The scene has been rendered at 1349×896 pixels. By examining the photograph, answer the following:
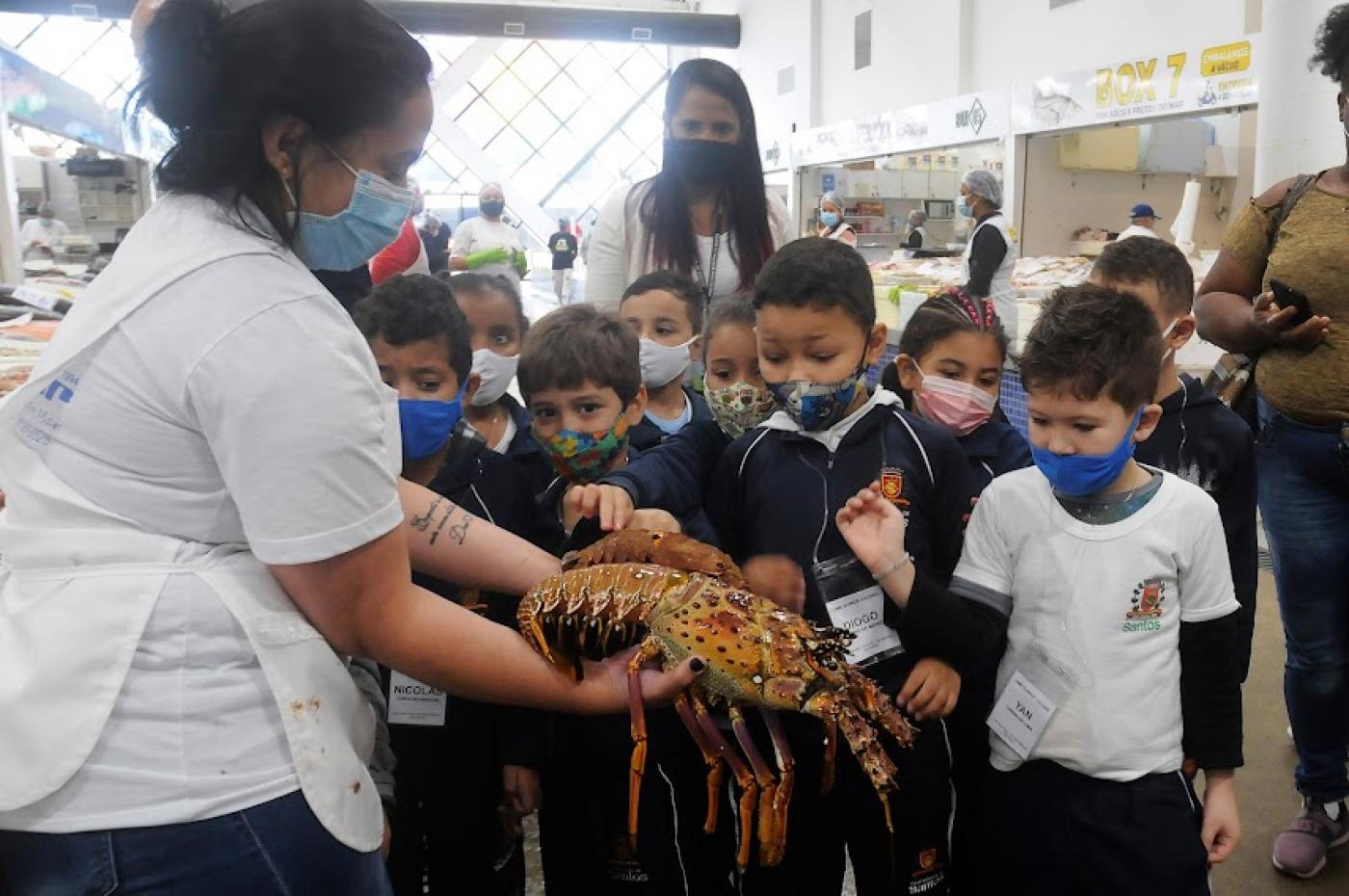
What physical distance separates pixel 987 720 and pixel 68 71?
22.3 m

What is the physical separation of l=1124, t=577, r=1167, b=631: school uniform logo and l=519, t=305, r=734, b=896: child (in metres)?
0.81

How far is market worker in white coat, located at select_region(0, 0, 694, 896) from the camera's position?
1.03 m

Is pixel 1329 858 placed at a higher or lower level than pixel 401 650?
lower

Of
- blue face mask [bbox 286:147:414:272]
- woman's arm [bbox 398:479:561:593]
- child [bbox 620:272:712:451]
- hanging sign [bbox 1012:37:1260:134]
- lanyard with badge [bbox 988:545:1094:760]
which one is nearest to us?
blue face mask [bbox 286:147:414:272]

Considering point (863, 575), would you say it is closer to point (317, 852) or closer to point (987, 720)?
point (987, 720)

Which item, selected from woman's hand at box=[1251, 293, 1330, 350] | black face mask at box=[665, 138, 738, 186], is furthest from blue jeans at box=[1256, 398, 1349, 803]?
black face mask at box=[665, 138, 738, 186]

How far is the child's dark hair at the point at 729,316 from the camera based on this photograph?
7.75ft

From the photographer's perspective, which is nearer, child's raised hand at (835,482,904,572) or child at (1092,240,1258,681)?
child's raised hand at (835,482,904,572)

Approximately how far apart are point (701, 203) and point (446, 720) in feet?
5.67

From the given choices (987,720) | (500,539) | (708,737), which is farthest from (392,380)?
(987,720)

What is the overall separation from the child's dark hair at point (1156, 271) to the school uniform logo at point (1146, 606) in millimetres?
936

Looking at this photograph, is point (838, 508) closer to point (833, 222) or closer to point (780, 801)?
point (780, 801)

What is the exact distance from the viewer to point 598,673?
1358 millimetres

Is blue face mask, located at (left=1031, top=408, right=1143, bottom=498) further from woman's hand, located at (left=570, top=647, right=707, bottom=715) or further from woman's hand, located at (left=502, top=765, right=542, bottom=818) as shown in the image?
woman's hand, located at (left=502, top=765, right=542, bottom=818)
